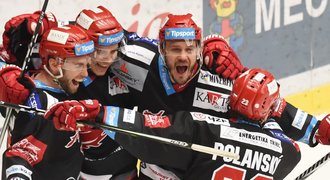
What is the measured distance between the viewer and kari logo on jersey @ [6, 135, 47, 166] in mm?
3740

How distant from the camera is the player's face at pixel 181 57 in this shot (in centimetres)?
412

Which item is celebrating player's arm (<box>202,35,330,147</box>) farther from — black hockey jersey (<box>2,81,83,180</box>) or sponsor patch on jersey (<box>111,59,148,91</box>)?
black hockey jersey (<box>2,81,83,180</box>)

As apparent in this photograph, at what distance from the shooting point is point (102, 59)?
4.17 meters

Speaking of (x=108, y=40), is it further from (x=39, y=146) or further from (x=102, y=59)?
(x=39, y=146)

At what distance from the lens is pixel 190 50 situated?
13.7 ft

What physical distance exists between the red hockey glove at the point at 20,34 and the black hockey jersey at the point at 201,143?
2.73 feet

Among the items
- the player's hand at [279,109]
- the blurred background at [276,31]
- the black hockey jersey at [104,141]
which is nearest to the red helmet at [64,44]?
the black hockey jersey at [104,141]

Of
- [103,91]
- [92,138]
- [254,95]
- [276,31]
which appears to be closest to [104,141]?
[92,138]

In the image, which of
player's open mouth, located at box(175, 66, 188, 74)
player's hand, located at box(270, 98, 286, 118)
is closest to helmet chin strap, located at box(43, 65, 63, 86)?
player's open mouth, located at box(175, 66, 188, 74)

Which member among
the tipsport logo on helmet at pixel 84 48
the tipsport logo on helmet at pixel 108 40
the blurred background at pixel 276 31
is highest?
the tipsport logo on helmet at pixel 84 48

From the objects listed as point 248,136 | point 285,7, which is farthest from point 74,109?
point 285,7

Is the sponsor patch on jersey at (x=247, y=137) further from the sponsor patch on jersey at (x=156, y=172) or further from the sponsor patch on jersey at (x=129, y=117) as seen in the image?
the sponsor patch on jersey at (x=156, y=172)

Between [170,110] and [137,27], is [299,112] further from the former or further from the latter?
[137,27]

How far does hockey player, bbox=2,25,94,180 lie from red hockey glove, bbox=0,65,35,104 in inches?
1.5
